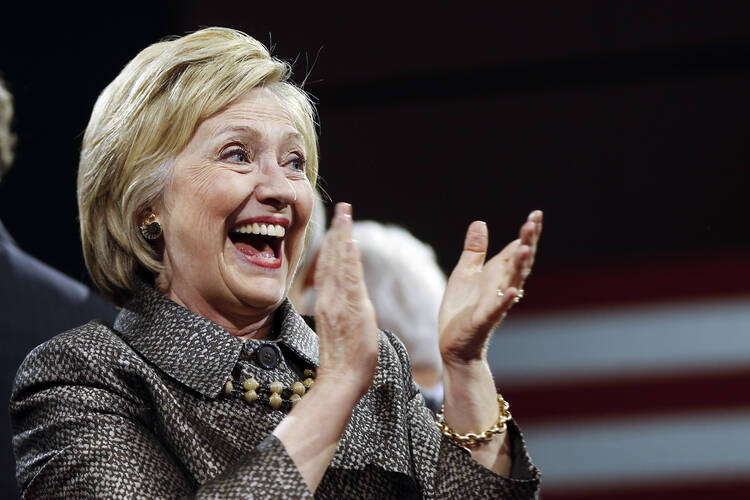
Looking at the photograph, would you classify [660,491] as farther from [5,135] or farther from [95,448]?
[95,448]

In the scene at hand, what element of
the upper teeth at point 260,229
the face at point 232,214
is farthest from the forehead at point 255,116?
the upper teeth at point 260,229

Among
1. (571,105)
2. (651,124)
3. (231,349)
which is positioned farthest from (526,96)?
(231,349)

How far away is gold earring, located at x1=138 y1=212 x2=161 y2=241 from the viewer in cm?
152

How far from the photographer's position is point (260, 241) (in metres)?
1.55

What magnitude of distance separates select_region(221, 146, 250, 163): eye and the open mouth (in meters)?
0.10

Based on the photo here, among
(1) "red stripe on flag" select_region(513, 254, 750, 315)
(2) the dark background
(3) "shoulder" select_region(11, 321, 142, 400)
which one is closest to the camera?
(3) "shoulder" select_region(11, 321, 142, 400)

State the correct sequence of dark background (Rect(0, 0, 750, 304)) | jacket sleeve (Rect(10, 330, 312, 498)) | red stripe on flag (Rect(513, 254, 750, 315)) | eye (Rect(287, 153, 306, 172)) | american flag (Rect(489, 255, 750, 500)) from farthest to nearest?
american flag (Rect(489, 255, 750, 500))
red stripe on flag (Rect(513, 254, 750, 315))
dark background (Rect(0, 0, 750, 304))
eye (Rect(287, 153, 306, 172))
jacket sleeve (Rect(10, 330, 312, 498))

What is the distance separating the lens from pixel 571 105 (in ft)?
10.2

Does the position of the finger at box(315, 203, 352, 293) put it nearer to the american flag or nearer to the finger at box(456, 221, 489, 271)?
the finger at box(456, 221, 489, 271)

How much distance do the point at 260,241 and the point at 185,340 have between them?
8.0 inches

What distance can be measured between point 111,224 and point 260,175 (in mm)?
246

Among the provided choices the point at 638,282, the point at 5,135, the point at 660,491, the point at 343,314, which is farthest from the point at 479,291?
the point at 660,491

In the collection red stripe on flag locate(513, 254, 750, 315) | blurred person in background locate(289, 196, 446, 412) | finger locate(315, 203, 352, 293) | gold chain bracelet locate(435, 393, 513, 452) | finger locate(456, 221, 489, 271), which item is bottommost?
gold chain bracelet locate(435, 393, 513, 452)

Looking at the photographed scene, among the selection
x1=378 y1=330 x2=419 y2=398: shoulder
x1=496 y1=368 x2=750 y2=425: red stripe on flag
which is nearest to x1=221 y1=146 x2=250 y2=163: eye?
x1=378 y1=330 x2=419 y2=398: shoulder
